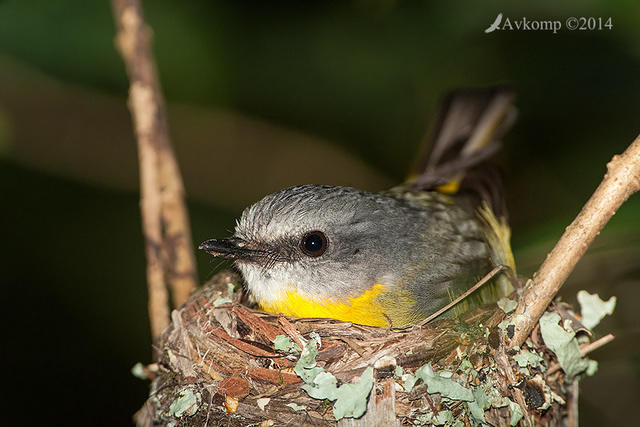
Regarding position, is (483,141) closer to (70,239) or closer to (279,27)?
(279,27)

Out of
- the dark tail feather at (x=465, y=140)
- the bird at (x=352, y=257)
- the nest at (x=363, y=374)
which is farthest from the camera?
the dark tail feather at (x=465, y=140)

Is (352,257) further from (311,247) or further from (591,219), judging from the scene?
(591,219)

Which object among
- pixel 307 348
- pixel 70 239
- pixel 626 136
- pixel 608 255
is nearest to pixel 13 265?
pixel 70 239

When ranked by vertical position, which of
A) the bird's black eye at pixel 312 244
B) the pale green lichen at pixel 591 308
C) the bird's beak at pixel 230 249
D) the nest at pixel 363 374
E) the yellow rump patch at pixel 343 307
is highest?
the bird's black eye at pixel 312 244

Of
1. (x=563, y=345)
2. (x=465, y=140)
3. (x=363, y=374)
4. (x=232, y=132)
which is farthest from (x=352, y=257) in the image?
(x=232, y=132)

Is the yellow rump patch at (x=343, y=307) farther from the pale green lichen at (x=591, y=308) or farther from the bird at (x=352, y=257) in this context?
the pale green lichen at (x=591, y=308)

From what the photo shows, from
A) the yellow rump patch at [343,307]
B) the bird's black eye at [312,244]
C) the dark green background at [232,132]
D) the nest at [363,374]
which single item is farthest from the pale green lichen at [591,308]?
the bird's black eye at [312,244]

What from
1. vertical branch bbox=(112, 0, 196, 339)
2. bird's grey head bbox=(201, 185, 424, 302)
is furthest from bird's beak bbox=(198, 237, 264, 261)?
vertical branch bbox=(112, 0, 196, 339)
